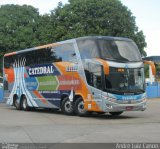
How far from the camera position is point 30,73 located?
2673cm

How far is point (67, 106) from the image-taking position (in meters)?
23.3

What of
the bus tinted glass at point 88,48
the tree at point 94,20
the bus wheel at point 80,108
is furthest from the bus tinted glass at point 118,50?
the tree at point 94,20

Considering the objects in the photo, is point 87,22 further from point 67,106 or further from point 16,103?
point 67,106

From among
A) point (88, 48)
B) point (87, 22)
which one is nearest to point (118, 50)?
point (88, 48)

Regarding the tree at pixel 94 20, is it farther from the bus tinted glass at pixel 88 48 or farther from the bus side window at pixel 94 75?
the bus side window at pixel 94 75

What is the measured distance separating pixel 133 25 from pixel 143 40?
2.02m

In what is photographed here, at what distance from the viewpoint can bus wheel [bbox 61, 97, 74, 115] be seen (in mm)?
22859

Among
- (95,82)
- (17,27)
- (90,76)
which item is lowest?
(95,82)

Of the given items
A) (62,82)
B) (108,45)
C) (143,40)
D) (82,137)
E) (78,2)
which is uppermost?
(78,2)

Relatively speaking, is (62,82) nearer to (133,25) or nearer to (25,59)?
(25,59)

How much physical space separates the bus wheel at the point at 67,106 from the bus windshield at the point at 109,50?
2736mm

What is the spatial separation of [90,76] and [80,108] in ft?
6.31

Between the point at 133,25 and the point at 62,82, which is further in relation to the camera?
the point at 133,25

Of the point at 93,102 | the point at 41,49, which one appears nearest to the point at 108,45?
the point at 93,102
